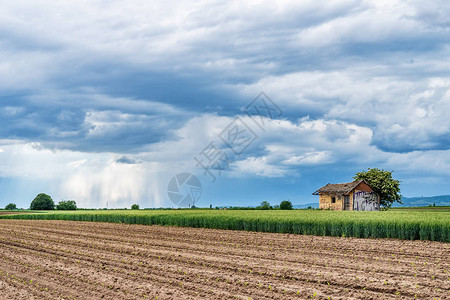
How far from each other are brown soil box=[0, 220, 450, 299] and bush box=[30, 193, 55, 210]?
225ft

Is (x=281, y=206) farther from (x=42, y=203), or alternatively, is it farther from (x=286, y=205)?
Result: (x=42, y=203)

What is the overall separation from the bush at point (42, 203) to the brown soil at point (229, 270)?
2700 inches

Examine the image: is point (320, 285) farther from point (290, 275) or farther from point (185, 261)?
point (185, 261)

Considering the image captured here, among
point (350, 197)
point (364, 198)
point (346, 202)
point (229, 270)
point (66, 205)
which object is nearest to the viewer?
point (229, 270)

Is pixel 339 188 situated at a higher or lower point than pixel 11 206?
higher

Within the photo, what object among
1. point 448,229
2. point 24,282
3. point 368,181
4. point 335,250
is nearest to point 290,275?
point 335,250

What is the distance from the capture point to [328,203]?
57219 mm

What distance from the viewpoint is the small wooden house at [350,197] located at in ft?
176

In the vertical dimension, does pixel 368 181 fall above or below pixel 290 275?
above

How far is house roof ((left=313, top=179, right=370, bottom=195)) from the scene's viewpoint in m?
53.9

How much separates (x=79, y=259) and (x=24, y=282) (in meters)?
3.81

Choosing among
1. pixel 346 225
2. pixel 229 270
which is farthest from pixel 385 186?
pixel 229 270

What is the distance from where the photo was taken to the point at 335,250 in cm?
1809

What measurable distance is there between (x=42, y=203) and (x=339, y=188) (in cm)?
6012
